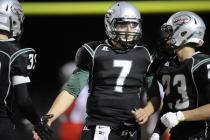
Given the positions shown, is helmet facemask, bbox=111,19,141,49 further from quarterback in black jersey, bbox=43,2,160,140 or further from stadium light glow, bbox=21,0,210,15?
stadium light glow, bbox=21,0,210,15

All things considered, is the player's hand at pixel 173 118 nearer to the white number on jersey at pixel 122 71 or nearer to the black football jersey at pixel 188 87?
the black football jersey at pixel 188 87

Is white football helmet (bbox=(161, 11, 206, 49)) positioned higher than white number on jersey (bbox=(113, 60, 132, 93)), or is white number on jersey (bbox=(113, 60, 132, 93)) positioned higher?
white football helmet (bbox=(161, 11, 206, 49))

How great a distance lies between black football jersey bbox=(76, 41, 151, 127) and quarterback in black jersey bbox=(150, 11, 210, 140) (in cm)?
17

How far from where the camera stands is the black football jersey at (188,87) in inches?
158

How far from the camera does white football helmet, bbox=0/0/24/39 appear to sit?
4227mm

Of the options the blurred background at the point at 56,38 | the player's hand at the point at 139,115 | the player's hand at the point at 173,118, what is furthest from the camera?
the blurred background at the point at 56,38

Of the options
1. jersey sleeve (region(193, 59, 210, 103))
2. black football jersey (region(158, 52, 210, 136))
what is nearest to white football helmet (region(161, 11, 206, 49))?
black football jersey (region(158, 52, 210, 136))

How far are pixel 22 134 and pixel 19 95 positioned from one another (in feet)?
11.2

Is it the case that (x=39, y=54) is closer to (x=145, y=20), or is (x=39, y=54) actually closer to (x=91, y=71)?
(x=145, y=20)

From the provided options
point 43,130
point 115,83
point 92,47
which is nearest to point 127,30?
point 92,47

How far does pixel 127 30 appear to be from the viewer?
14.0ft

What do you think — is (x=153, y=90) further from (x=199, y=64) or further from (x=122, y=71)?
(x=199, y=64)

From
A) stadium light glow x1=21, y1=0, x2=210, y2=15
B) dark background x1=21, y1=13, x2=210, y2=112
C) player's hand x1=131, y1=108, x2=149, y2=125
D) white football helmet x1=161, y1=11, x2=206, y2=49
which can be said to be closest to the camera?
player's hand x1=131, y1=108, x2=149, y2=125

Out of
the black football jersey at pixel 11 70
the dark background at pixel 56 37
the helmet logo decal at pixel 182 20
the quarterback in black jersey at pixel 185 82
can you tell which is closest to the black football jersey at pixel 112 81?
the quarterback in black jersey at pixel 185 82
